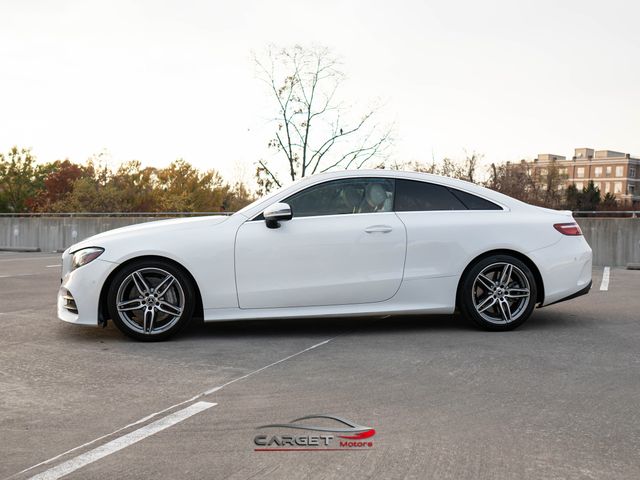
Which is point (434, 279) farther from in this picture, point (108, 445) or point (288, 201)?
point (108, 445)

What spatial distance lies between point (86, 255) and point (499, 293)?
366 cm

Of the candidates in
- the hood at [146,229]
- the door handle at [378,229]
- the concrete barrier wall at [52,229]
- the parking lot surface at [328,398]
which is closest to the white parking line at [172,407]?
the parking lot surface at [328,398]

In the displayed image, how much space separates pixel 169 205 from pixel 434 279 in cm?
7518

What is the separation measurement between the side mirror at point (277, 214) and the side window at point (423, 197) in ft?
3.38

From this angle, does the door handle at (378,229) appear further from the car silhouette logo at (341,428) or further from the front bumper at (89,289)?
the car silhouette logo at (341,428)

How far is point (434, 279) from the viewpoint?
6445 millimetres

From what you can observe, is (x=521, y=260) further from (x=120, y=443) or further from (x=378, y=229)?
(x=120, y=443)

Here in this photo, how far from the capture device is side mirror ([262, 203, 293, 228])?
6.18 metres

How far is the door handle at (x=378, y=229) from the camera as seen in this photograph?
634cm

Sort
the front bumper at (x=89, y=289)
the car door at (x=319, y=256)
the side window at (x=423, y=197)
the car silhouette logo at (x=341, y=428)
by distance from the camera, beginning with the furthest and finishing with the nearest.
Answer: the side window at (x=423, y=197) → the car door at (x=319, y=256) → the front bumper at (x=89, y=289) → the car silhouette logo at (x=341, y=428)

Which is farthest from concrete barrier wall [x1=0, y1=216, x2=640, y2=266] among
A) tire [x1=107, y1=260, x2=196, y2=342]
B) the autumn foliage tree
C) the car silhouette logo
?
the autumn foliage tree

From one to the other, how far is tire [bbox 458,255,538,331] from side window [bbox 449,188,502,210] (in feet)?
1.62

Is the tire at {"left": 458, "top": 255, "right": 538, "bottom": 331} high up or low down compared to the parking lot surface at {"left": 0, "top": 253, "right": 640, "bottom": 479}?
up

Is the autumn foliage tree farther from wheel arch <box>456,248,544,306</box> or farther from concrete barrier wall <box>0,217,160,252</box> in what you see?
wheel arch <box>456,248,544,306</box>
